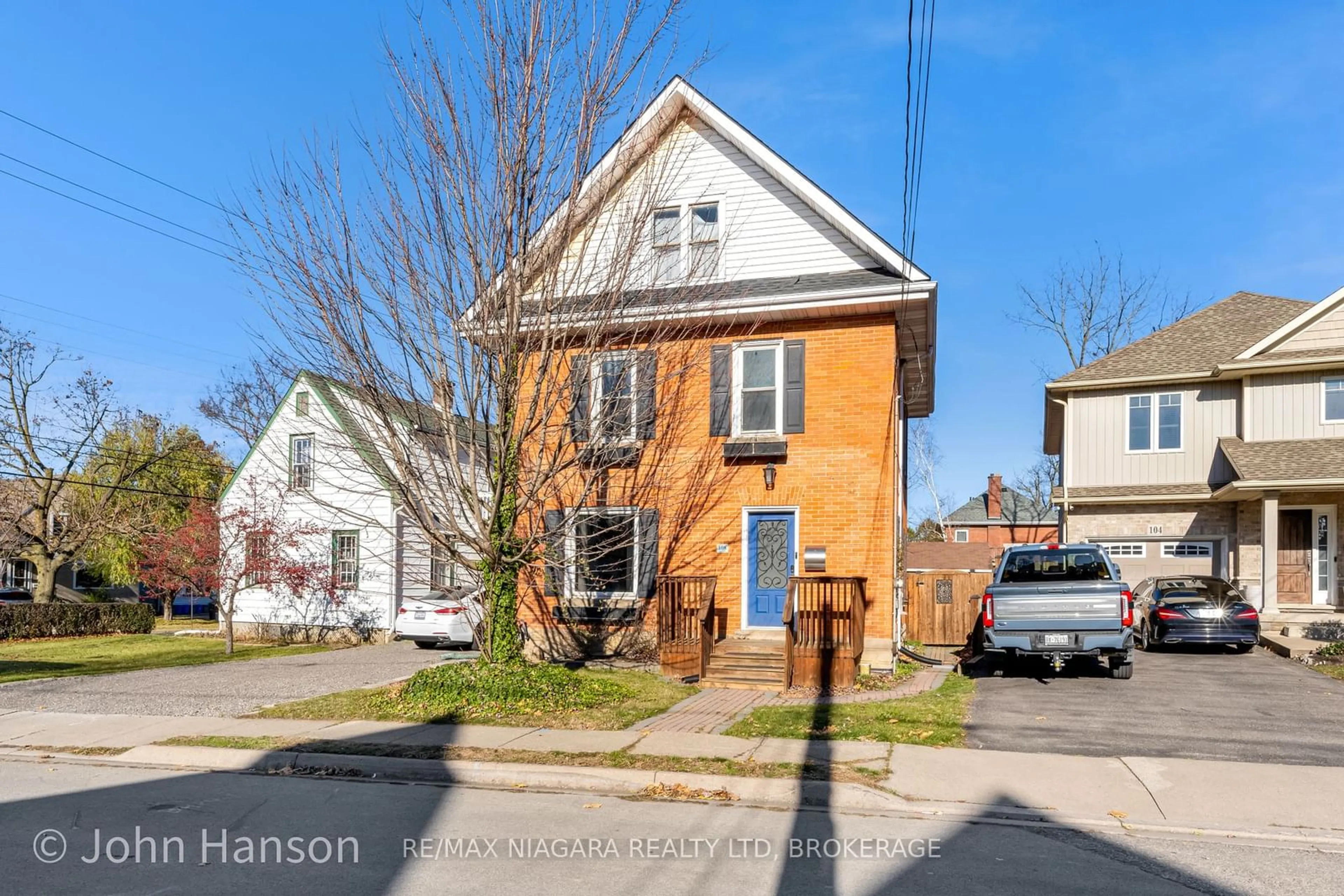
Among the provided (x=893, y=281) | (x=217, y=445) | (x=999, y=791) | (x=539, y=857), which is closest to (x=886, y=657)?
(x=893, y=281)

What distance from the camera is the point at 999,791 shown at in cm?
725

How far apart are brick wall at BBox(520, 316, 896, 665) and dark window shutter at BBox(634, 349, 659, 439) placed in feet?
0.67

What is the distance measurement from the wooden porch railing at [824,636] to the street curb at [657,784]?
209 inches

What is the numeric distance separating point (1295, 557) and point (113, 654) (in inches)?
1090

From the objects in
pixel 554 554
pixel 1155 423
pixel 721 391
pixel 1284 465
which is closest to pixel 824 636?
pixel 554 554

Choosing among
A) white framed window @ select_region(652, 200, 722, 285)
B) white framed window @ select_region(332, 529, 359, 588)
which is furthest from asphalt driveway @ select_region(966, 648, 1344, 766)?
white framed window @ select_region(332, 529, 359, 588)

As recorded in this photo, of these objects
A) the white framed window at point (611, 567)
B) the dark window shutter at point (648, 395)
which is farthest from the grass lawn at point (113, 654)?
the dark window shutter at point (648, 395)

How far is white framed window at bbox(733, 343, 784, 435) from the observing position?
48.3 feet

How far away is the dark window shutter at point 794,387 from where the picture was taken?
14492 mm

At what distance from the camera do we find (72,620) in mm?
25516

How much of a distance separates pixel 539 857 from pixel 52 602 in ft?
86.0

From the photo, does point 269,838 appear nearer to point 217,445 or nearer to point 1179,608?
point 1179,608

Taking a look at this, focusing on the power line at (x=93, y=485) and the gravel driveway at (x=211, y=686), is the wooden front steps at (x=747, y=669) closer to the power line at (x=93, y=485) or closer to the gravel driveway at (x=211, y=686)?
the gravel driveway at (x=211, y=686)

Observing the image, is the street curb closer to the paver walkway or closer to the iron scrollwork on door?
the paver walkway
